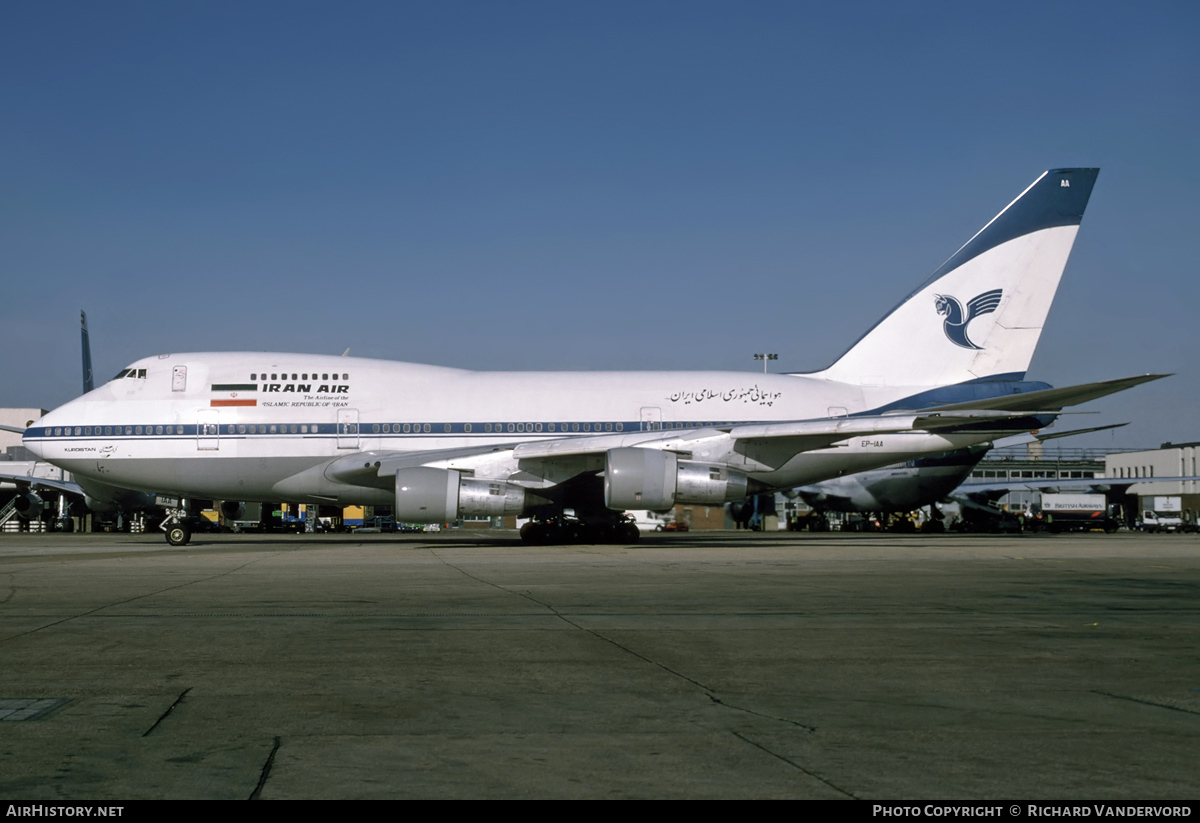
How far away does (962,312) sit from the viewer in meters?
27.7

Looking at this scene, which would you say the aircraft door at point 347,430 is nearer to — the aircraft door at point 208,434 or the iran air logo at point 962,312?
the aircraft door at point 208,434

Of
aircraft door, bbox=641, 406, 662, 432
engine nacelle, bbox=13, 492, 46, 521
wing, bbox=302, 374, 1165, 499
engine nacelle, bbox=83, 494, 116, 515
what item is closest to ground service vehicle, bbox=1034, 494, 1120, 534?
wing, bbox=302, 374, 1165, 499

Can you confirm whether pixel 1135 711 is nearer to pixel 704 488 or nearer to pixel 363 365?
pixel 704 488

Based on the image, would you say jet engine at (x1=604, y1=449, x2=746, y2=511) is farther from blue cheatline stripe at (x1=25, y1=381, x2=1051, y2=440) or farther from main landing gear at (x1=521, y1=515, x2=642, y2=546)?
main landing gear at (x1=521, y1=515, x2=642, y2=546)

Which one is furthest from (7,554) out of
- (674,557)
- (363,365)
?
(674,557)

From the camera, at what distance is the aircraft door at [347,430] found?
86.6 feet

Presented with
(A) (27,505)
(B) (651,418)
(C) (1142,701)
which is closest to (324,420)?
(B) (651,418)

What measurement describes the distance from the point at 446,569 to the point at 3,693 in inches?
430

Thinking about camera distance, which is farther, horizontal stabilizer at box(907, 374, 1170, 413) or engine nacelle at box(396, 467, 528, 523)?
engine nacelle at box(396, 467, 528, 523)

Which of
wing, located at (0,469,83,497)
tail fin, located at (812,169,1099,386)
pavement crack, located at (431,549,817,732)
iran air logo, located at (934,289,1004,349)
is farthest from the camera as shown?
wing, located at (0,469,83,497)

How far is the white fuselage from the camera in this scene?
26.4m

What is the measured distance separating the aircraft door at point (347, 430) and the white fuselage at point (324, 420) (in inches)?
1.0

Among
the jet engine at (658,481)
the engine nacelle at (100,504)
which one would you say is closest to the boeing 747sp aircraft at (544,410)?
the jet engine at (658,481)

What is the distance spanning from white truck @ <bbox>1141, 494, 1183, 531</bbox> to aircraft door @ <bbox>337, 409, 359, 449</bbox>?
53185 millimetres
